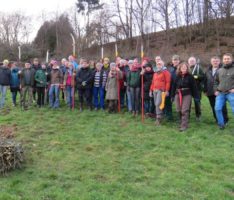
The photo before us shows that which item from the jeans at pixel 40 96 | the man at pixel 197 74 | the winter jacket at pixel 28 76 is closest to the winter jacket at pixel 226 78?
the man at pixel 197 74

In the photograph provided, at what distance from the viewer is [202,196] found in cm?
589

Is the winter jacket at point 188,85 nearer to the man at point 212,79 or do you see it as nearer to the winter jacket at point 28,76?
the man at point 212,79

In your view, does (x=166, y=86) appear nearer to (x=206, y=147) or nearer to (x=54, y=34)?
(x=206, y=147)

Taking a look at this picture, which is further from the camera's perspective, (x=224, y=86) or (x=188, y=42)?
(x=188, y=42)

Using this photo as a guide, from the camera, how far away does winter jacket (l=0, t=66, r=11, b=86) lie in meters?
14.3

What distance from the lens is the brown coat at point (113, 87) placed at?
1289 centimetres

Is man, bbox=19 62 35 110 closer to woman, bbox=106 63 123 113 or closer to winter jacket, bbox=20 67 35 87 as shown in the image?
winter jacket, bbox=20 67 35 87

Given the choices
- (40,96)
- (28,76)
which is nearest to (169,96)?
(40,96)

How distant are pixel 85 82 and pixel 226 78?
5282 mm

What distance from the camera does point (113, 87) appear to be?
13.0 meters

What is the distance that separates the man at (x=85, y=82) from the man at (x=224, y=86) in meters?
4.88

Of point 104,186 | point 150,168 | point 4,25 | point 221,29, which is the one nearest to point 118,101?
point 150,168

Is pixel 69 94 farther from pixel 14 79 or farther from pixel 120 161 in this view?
pixel 120 161

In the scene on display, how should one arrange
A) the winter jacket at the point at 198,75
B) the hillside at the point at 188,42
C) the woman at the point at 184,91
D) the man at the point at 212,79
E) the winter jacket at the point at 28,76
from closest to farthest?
1. the woman at the point at 184,91
2. the man at the point at 212,79
3. the winter jacket at the point at 198,75
4. the winter jacket at the point at 28,76
5. the hillside at the point at 188,42
